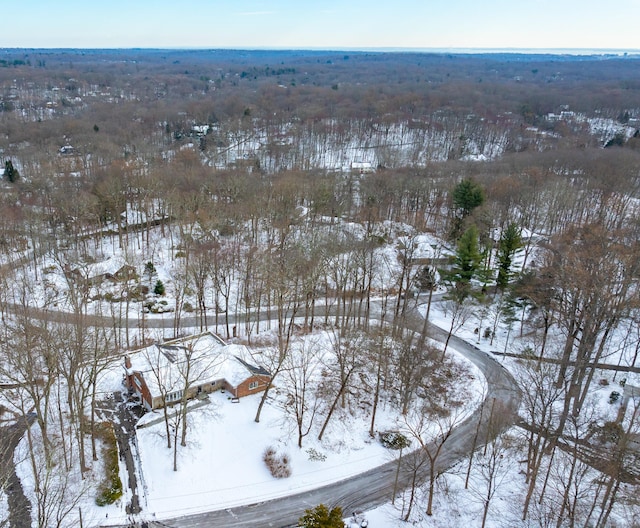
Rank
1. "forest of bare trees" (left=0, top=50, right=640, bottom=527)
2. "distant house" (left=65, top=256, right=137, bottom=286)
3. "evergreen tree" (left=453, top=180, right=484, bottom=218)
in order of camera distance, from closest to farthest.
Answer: "forest of bare trees" (left=0, top=50, right=640, bottom=527) → "distant house" (left=65, top=256, right=137, bottom=286) → "evergreen tree" (left=453, top=180, right=484, bottom=218)

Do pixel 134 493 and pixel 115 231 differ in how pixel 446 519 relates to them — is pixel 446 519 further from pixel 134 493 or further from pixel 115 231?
pixel 115 231

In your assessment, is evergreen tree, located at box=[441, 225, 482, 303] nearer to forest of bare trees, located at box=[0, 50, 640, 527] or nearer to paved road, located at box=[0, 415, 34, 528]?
forest of bare trees, located at box=[0, 50, 640, 527]

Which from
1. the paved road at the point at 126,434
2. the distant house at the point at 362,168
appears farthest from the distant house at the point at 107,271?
the distant house at the point at 362,168

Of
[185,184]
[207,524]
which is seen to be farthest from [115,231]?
[207,524]

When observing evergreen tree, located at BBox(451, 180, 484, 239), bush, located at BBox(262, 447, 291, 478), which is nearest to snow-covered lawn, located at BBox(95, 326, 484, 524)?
bush, located at BBox(262, 447, 291, 478)

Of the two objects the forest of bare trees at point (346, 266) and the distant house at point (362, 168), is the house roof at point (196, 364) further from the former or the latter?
the distant house at point (362, 168)

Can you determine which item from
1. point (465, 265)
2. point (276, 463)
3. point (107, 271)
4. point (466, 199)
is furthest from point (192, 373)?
point (466, 199)

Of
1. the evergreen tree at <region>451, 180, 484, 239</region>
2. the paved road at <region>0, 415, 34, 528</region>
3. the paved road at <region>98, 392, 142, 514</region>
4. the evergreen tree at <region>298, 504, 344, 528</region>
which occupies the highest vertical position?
the evergreen tree at <region>451, 180, 484, 239</region>

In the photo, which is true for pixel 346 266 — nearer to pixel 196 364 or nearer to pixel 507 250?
pixel 507 250
